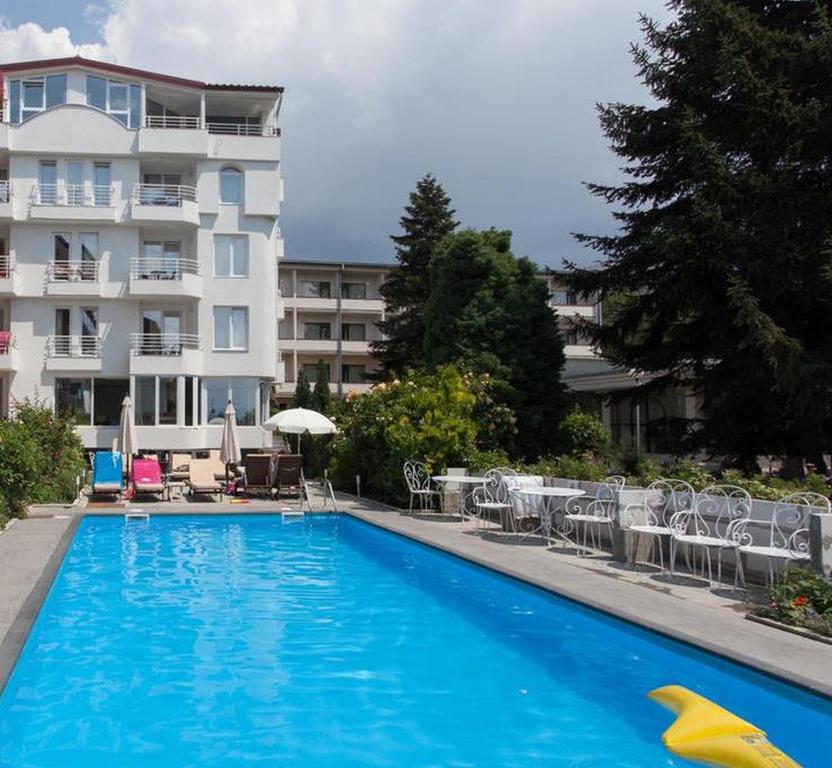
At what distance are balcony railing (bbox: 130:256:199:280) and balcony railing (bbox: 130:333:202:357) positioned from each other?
2.15 metres

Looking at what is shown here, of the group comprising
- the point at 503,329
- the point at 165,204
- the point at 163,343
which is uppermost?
the point at 165,204

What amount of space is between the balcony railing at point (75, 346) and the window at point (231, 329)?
14.2 feet

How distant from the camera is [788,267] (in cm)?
1672

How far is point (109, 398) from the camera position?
103ft

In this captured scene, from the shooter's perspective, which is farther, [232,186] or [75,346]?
[232,186]

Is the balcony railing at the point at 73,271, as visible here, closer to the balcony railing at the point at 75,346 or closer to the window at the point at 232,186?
the balcony railing at the point at 75,346

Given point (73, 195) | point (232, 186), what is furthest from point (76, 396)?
point (232, 186)

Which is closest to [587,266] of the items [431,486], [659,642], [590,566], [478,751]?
[431,486]

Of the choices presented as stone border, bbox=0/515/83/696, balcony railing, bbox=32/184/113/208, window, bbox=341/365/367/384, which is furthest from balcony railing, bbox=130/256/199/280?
window, bbox=341/365/367/384

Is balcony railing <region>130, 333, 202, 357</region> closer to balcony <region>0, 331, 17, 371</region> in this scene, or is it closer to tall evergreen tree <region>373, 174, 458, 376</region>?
balcony <region>0, 331, 17, 371</region>

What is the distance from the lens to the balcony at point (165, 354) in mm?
30328

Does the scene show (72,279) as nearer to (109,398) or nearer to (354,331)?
(109,398)

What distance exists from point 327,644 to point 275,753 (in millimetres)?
2541

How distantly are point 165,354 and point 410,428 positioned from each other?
15877 mm
